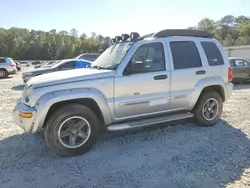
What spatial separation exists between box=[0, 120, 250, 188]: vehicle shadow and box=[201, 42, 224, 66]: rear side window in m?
1.53

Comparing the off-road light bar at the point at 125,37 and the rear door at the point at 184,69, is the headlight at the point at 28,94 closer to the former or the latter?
the off-road light bar at the point at 125,37

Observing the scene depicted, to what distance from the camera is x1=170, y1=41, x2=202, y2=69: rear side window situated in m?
5.44

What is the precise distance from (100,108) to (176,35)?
7.61 ft

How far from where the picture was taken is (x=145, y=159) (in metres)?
4.36

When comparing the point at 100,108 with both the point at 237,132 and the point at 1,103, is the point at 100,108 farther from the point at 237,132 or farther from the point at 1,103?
the point at 1,103

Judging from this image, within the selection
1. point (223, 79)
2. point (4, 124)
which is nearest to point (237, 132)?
point (223, 79)

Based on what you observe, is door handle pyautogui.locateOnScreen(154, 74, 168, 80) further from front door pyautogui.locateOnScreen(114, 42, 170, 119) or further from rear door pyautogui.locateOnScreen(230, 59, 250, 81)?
rear door pyautogui.locateOnScreen(230, 59, 250, 81)

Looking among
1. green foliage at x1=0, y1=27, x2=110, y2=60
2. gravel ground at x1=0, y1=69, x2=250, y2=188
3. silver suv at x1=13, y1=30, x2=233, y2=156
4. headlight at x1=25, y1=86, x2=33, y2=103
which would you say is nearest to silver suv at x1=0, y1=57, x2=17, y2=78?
gravel ground at x1=0, y1=69, x2=250, y2=188

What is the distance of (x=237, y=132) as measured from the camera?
5.65 meters

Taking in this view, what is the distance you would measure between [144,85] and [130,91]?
0.31m

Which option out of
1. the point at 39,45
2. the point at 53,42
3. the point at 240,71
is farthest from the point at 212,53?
the point at 53,42

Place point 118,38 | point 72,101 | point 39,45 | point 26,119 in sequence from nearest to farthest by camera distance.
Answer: point 26,119, point 72,101, point 118,38, point 39,45

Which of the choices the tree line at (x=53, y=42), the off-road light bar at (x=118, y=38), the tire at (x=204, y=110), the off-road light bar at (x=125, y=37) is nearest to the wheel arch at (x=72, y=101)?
the off-road light bar at (x=125, y=37)

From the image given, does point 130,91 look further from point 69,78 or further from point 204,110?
point 204,110
